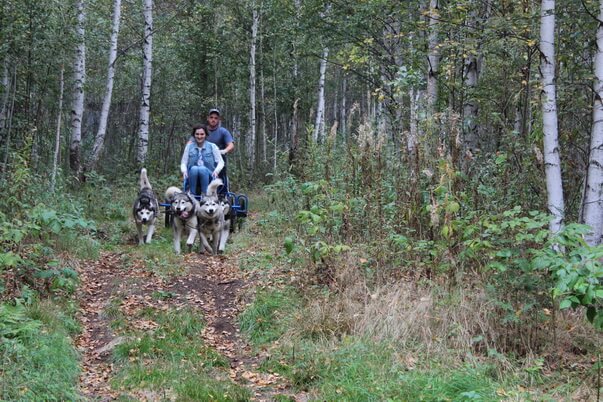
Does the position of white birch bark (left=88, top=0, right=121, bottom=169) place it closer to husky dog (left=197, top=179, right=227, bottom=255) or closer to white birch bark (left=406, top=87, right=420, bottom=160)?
husky dog (left=197, top=179, right=227, bottom=255)

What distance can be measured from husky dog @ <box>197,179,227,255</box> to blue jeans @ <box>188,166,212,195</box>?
524 mm

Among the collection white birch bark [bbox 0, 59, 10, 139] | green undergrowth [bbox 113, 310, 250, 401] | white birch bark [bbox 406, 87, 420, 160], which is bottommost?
green undergrowth [bbox 113, 310, 250, 401]

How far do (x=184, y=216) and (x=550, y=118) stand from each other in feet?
17.8

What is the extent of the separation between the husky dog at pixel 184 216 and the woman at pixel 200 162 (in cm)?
75

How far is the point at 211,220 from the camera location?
8859 millimetres

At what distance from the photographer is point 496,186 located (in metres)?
6.07

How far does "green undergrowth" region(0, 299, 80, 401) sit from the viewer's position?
149 inches

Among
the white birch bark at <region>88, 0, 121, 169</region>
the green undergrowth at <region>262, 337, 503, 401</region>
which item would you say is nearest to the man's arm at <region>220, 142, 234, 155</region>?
the white birch bark at <region>88, 0, 121, 169</region>

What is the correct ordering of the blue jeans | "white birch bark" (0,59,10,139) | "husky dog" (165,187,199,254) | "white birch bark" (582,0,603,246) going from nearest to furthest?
"white birch bark" (582,0,603,246) < "husky dog" (165,187,199,254) < the blue jeans < "white birch bark" (0,59,10,139)

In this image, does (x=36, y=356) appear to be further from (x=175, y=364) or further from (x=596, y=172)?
(x=596, y=172)

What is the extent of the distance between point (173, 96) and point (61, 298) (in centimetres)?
1666

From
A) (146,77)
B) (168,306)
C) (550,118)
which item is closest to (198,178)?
(168,306)

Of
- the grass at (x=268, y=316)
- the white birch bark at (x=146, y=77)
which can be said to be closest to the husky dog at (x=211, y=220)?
the grass at (x=268, y=316)

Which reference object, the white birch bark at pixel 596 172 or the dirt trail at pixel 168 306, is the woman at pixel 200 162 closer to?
the dirt trail at pixel 168 306
